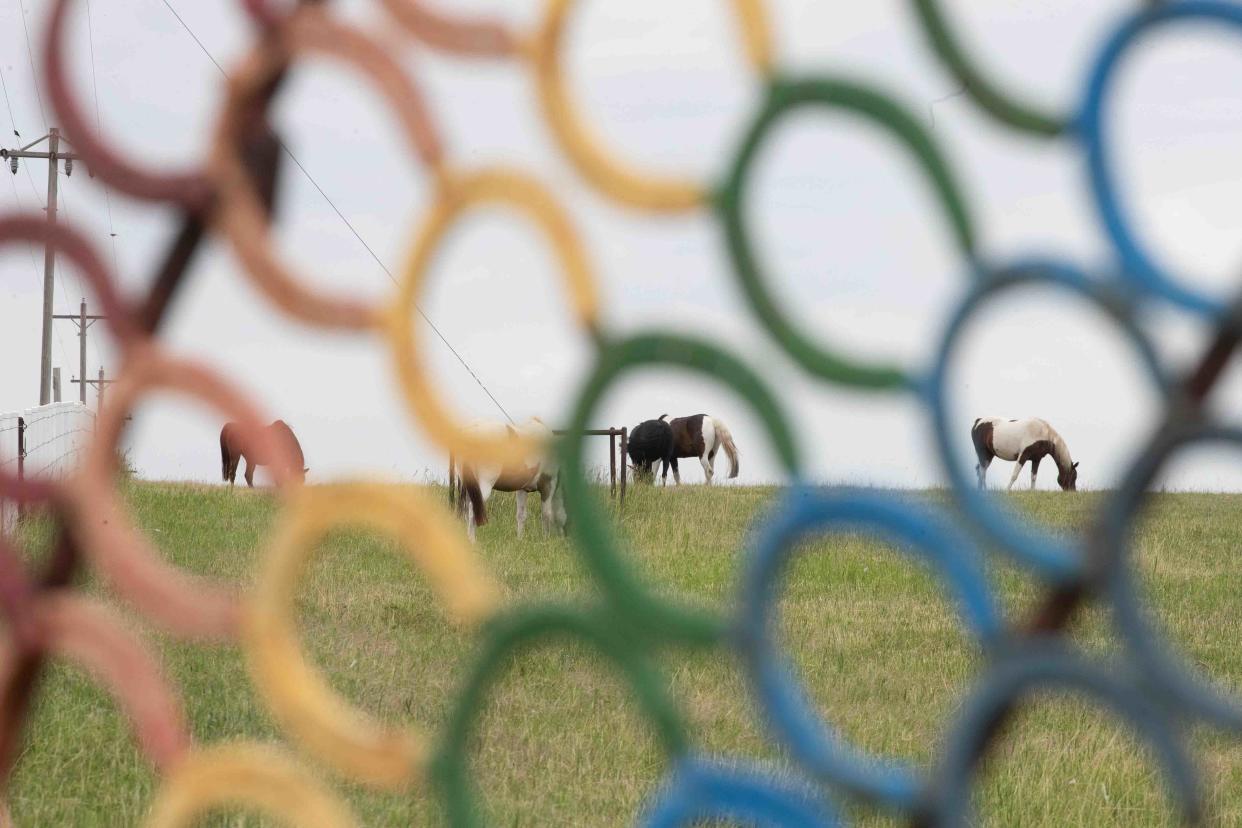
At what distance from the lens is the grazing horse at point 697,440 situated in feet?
49.9

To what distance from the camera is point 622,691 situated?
4.70 meters

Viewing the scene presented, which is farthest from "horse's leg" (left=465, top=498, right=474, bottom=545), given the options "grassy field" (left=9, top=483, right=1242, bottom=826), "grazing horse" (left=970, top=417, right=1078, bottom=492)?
"grazing horse" (left=970, top=417, right=1078, bottom=492)

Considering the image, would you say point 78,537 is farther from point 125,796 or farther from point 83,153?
point 125,796

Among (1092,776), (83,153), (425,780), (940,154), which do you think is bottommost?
(1092,776)

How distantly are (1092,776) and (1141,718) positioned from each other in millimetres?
3432

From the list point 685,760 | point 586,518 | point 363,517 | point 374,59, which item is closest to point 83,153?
point 374,59

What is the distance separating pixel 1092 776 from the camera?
399cm

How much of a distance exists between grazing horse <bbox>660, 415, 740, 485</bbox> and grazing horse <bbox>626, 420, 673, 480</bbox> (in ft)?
0.28

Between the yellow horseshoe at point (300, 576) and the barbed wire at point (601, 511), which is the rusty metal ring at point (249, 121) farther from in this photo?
the yellow horseshoe at point (300, 576)

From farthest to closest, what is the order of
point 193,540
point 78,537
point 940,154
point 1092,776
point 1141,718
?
point 193,540 → point 1092,776 → point 78,537 → point 940,154 → point 1141,718

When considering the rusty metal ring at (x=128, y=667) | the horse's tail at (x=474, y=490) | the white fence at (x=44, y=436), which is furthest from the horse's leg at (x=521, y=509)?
the rusty metal ring at (x=128, y=667)

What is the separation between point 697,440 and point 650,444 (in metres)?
0.48

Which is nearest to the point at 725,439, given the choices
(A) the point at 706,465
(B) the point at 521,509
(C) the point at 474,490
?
(A) the point at 706,465

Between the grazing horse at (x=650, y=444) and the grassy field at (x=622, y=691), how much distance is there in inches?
244
